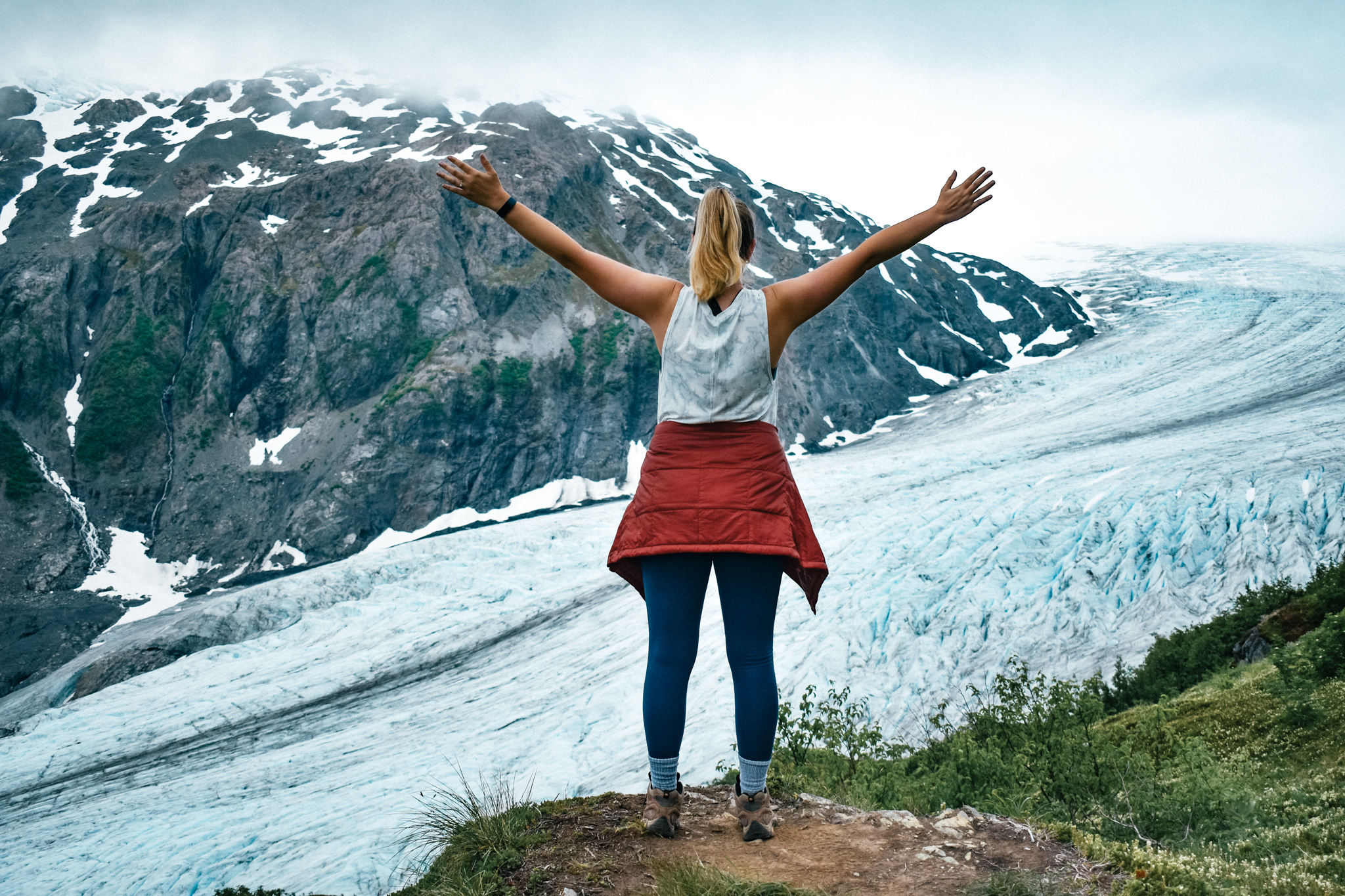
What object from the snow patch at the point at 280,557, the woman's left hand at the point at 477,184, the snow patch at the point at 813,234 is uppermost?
the snow patch at the point at 813,234

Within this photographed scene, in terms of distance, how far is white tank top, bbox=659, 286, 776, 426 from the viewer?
8.27 ft

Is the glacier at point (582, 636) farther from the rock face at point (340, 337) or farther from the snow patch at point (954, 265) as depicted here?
the snow patch at point (954, 265)

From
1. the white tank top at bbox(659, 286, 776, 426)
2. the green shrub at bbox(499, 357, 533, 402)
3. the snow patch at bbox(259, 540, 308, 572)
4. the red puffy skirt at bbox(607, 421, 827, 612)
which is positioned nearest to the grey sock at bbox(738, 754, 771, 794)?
the red puffy skirt at bbox(607, 421, 827, 612)

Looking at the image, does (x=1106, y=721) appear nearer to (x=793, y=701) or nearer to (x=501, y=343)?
(x=793, y=701)

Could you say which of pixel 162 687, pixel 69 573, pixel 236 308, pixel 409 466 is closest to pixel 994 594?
pixel 162 687

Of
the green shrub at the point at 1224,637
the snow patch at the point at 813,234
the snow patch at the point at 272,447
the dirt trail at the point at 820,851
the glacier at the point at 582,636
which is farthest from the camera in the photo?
the snow patch at the point at 813,234

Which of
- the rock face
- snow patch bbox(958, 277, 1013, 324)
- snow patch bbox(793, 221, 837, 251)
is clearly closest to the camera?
the rock face

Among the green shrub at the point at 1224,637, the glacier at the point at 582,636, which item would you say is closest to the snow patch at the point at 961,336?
the glacier at the point at 582,636

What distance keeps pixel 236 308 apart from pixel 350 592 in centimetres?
2425

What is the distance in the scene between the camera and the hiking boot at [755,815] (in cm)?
270

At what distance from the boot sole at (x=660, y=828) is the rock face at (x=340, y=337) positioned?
3472cm

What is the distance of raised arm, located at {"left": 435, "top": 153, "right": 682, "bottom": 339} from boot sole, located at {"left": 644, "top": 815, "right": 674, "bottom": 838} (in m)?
1.48

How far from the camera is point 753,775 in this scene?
2705mm

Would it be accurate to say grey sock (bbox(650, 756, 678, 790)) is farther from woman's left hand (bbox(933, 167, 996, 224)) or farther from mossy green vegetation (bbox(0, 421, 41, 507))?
mossy green vegetation (bbox(0, 421, 41, 507))
